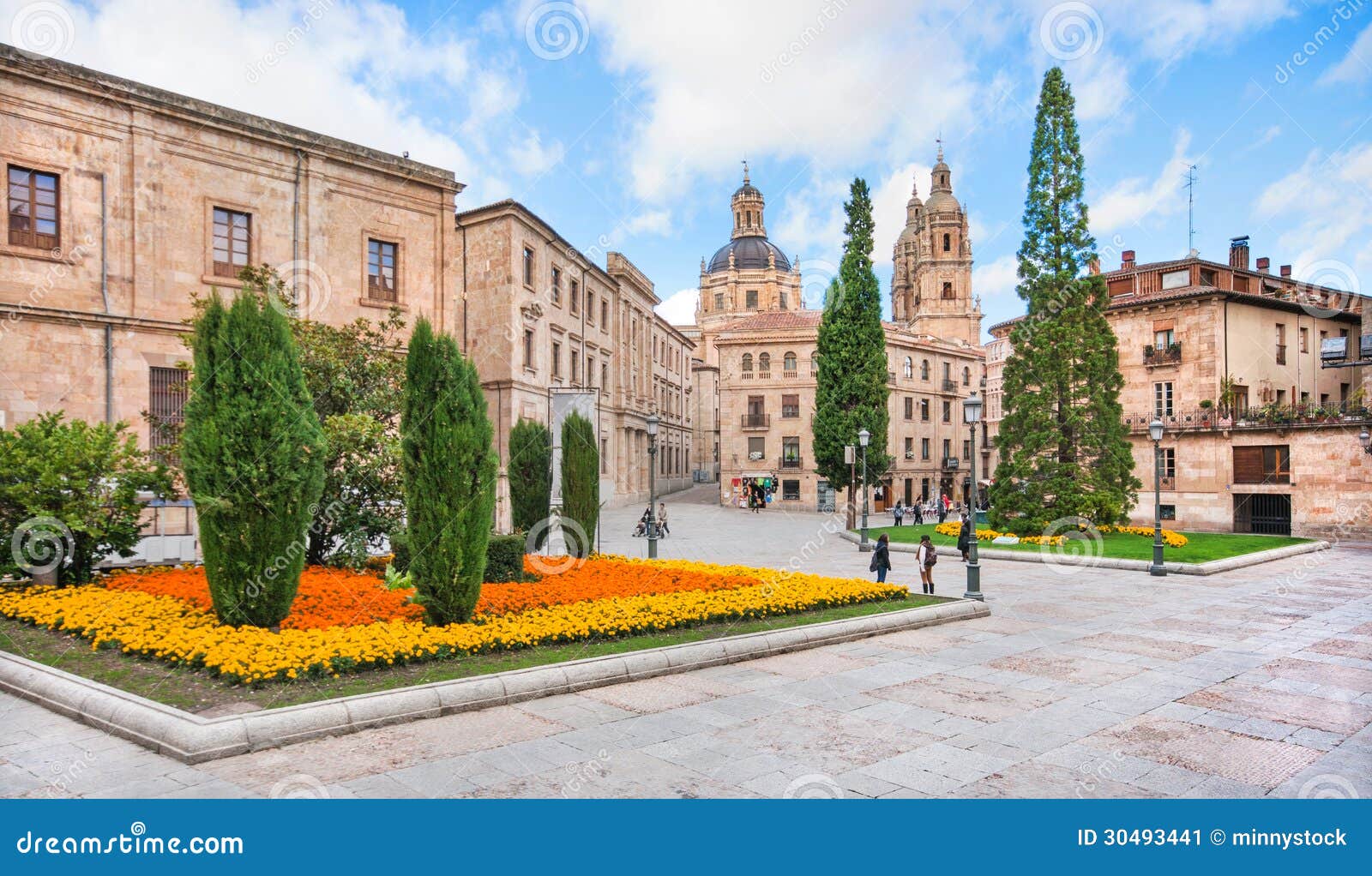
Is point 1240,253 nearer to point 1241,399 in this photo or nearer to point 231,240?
point 1241,399

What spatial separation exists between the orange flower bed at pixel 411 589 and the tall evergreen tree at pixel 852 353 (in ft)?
79.5

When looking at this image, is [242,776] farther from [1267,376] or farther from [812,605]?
[1267,376]

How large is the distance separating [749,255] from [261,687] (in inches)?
3883

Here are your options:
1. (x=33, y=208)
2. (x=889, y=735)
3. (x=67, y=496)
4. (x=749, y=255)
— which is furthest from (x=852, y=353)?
(x=749, y=255)

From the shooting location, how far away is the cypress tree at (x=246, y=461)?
10.1 metres

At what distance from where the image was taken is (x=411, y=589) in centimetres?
1346

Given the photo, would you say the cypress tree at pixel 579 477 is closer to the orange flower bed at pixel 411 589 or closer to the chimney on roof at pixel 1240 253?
the orange flower bed at pixel 411 589

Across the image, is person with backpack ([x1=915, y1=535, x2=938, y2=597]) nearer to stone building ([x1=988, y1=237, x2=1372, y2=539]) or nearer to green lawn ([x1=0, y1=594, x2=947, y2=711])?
green lawn ([x1=0, y1=594, x2=947, y2=711])

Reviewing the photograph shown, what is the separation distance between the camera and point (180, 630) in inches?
389

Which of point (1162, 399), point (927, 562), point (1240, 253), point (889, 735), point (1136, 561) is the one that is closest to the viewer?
point (889, 735)

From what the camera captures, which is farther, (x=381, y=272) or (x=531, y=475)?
(x=381, y=272)

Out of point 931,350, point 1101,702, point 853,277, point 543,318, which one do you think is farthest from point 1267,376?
point 1101,702

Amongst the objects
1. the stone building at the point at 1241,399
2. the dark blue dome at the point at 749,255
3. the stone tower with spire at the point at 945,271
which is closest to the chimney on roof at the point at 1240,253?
the stone building at the point at 1241,399

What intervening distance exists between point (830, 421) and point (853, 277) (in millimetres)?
6916
